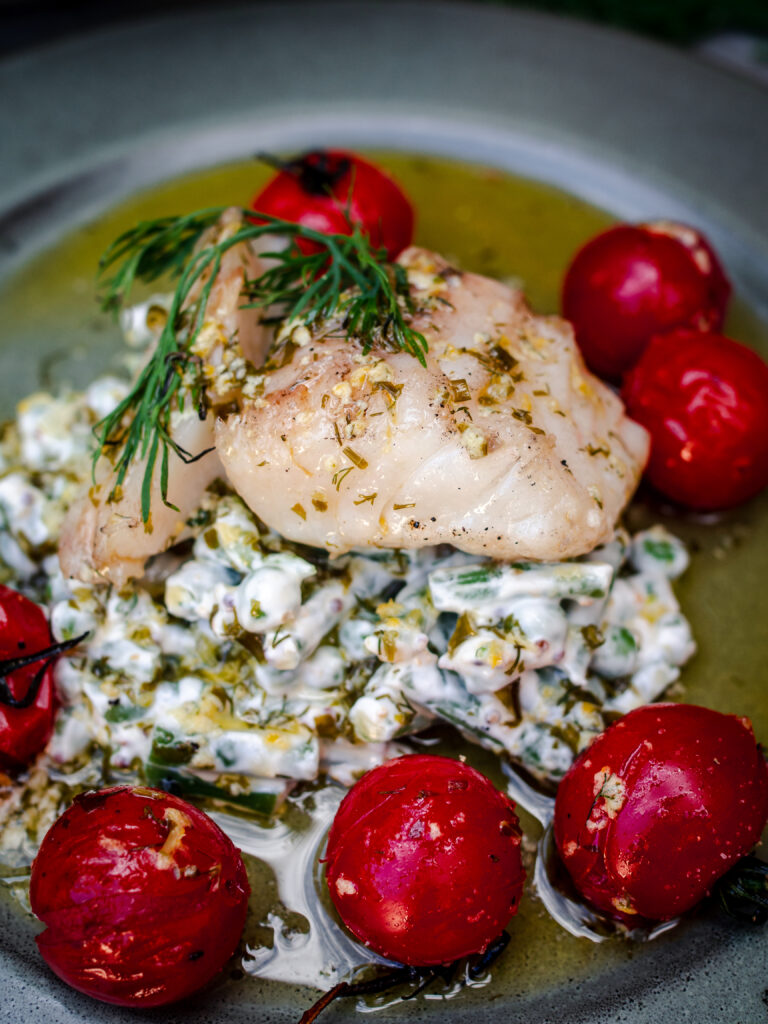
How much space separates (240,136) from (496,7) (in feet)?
3.56

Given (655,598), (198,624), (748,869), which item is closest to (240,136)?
(198,624)

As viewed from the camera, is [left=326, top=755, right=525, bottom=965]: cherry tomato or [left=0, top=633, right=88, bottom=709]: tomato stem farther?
[left=0, top=633, right=88, bottom=709]: tomato stem

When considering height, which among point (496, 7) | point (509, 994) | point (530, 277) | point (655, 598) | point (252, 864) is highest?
point (496, 7)

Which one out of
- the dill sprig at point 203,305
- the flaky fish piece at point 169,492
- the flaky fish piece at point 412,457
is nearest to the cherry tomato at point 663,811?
the flaky fish piece at point 412,457

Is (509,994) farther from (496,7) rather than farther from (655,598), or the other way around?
(496,7)

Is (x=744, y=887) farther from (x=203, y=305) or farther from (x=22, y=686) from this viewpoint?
(x=203, y=305)

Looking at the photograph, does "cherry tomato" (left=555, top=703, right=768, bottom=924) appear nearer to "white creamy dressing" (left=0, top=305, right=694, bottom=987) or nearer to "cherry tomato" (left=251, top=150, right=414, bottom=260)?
"white creamy dressing" (left=0, top=305, right=694, bottom=987)

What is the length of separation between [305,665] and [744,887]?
40.4 inches

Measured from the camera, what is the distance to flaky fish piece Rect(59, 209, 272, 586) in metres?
2.13

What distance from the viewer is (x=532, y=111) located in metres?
3.49

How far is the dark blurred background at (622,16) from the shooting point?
12.7ft

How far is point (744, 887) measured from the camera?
191 cm

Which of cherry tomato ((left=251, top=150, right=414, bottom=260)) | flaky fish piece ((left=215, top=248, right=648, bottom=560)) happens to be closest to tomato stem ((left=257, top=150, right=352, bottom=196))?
cherry tomato ((left=251, top=150, right=414, bottom=260))

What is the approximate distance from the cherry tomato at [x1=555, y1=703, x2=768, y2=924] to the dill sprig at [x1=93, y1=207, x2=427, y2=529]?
942 millimetres
